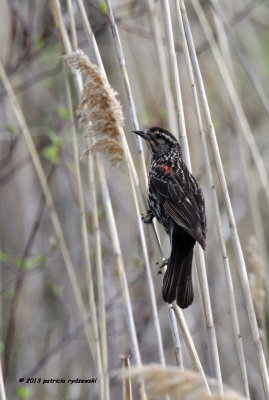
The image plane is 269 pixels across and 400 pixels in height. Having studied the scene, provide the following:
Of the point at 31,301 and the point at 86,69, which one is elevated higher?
the point at 86,69

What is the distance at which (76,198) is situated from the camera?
14.6ft

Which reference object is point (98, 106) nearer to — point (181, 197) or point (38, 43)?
point (181, 197)

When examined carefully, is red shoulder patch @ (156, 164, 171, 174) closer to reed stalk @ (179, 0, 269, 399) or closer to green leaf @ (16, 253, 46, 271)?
reed stalk @ (179, 0, 269, 399)

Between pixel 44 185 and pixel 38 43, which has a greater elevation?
pixel 38 43

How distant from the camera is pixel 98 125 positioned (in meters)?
2.37

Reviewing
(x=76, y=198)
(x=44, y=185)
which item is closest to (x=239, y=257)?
(x=44, y=185)

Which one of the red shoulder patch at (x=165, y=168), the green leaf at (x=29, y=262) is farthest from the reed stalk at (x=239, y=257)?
the green leaf at (x=29, y=262)

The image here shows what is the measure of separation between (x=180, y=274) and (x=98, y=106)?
2.78 ft

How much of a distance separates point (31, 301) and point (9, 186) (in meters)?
0.87

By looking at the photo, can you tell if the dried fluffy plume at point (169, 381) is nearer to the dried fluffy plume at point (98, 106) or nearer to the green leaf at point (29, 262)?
the dried fluffy plume at point (98, 106)

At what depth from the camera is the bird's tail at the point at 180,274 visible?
2.57m

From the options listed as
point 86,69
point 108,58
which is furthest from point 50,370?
point 86,69

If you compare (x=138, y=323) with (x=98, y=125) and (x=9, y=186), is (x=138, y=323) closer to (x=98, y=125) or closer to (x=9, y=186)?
(x=9, y=186)

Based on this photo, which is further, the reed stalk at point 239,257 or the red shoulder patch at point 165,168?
the red shoulder patch at point 165,168
